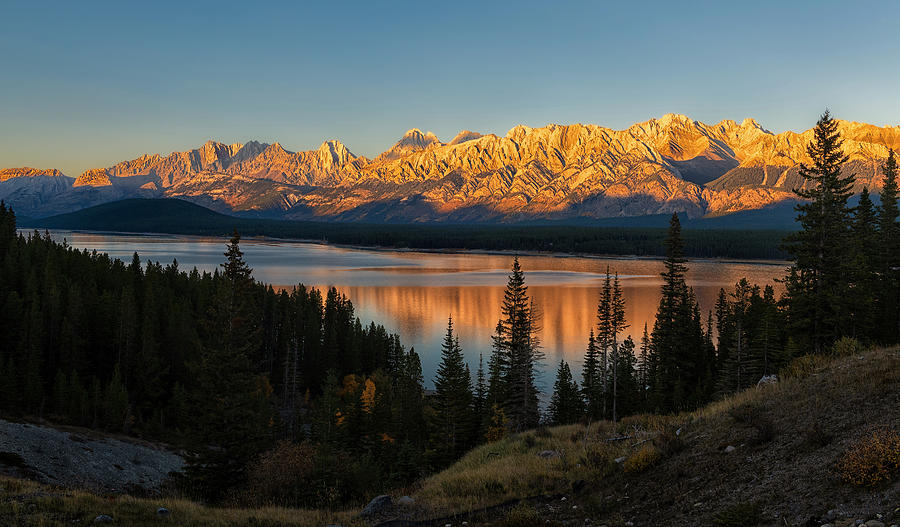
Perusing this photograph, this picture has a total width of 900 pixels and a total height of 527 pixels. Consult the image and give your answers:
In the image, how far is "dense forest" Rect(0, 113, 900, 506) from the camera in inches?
1229

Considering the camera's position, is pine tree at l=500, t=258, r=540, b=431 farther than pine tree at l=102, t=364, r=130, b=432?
No

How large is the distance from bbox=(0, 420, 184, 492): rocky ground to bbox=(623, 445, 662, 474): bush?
2155 centimetres

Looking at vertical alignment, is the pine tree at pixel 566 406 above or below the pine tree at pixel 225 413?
below

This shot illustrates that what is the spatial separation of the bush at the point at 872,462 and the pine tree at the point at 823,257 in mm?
33231

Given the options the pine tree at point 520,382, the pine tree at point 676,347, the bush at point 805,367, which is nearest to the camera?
the bush at point 805,367

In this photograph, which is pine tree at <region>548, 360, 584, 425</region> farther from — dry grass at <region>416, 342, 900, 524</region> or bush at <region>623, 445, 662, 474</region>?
bush at <region>623, 445, 662, 474</region>

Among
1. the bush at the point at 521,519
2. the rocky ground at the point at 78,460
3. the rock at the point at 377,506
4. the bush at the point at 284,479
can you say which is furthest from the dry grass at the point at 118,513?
the rocky ground at the point at 78,460

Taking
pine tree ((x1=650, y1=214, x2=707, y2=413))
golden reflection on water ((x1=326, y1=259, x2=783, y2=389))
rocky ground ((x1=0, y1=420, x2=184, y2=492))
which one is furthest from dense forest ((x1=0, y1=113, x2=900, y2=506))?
golden reflection on water ((x1=326, y1=259, x2=783, y2=389))

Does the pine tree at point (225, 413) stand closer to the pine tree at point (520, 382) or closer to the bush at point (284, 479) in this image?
the bush at point (284, 479)

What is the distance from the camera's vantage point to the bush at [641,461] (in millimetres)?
15352

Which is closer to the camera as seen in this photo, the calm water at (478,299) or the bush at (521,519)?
the bush at (521,519)

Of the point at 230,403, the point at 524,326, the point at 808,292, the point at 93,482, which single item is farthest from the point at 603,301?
the point at 93,482

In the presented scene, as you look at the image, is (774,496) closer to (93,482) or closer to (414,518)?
(414,518)

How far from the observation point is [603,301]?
174 ft
